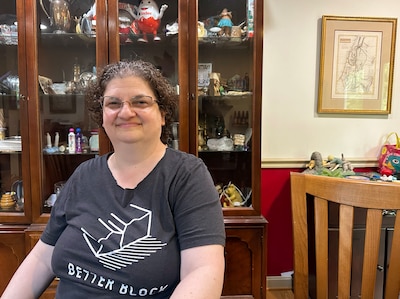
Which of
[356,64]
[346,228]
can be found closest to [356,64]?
[356,64]

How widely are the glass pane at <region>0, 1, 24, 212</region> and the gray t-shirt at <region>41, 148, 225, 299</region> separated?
94cm

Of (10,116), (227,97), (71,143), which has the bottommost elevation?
(71,143)

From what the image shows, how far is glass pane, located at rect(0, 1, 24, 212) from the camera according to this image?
1.75 metres

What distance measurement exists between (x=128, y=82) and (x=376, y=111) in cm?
175

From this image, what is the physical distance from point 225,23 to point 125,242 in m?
1.35

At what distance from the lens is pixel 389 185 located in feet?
2.89

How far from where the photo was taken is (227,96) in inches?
73.9

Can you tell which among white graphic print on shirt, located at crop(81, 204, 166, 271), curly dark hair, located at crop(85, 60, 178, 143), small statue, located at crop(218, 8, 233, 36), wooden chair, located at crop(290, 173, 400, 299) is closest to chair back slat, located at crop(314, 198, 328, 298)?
wooden chair, located at crop(290, 173, 400, 299)

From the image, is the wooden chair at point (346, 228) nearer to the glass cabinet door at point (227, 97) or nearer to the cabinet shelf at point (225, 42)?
the glass cabinet door at point (227, 97)

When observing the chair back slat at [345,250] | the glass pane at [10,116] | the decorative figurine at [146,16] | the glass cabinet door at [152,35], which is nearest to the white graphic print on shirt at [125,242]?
the chair back slat at [345,250]

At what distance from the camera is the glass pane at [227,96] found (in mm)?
1799

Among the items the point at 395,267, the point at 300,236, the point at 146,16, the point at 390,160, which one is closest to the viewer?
the point at 395,267

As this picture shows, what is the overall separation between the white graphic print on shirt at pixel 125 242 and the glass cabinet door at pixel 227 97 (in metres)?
0.89

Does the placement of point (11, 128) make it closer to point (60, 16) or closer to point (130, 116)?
point (60, 16)
